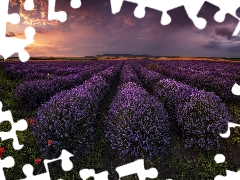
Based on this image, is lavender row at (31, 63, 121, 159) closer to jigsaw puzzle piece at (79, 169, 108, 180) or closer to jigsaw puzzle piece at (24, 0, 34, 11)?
jigsaw puzzle piece at (79, 169, 108, 180)

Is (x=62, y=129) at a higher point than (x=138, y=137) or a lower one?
higher

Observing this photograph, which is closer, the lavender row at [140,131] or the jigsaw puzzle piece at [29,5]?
the jigsaw puzzle piece at [29,5]

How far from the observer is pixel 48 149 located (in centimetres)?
586

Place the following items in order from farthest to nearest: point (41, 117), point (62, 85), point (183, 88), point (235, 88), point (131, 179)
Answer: point (62, 85), point (183, 88), point (41, 117), point (131, 179), point (235, 88)

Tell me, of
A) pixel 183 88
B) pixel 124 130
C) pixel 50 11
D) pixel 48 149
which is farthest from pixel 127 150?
pixel 183 88

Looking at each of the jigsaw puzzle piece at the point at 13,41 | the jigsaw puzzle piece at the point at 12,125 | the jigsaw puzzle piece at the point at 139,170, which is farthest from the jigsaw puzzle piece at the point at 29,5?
the jigsaw puzzle piece at the point at 139,170

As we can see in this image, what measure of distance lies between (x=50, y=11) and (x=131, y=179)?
384cm

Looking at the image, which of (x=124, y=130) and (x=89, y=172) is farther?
(x=124, y=130)

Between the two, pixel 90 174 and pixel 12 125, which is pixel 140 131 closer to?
pixel 90 174

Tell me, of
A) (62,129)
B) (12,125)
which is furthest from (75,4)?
(62,129)

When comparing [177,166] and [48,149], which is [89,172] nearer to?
[48,149]

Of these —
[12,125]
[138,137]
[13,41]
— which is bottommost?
[12,125]

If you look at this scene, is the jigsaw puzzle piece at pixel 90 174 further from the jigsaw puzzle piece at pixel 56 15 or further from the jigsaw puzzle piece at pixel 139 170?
the jigsaw puzzle piece at pixel 56 15

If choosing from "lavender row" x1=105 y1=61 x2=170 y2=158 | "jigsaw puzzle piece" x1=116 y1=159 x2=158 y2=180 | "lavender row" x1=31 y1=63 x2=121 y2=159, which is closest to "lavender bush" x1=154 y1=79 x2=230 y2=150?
"lavender row" x1=105 y1=61 x2=170 y2=158
